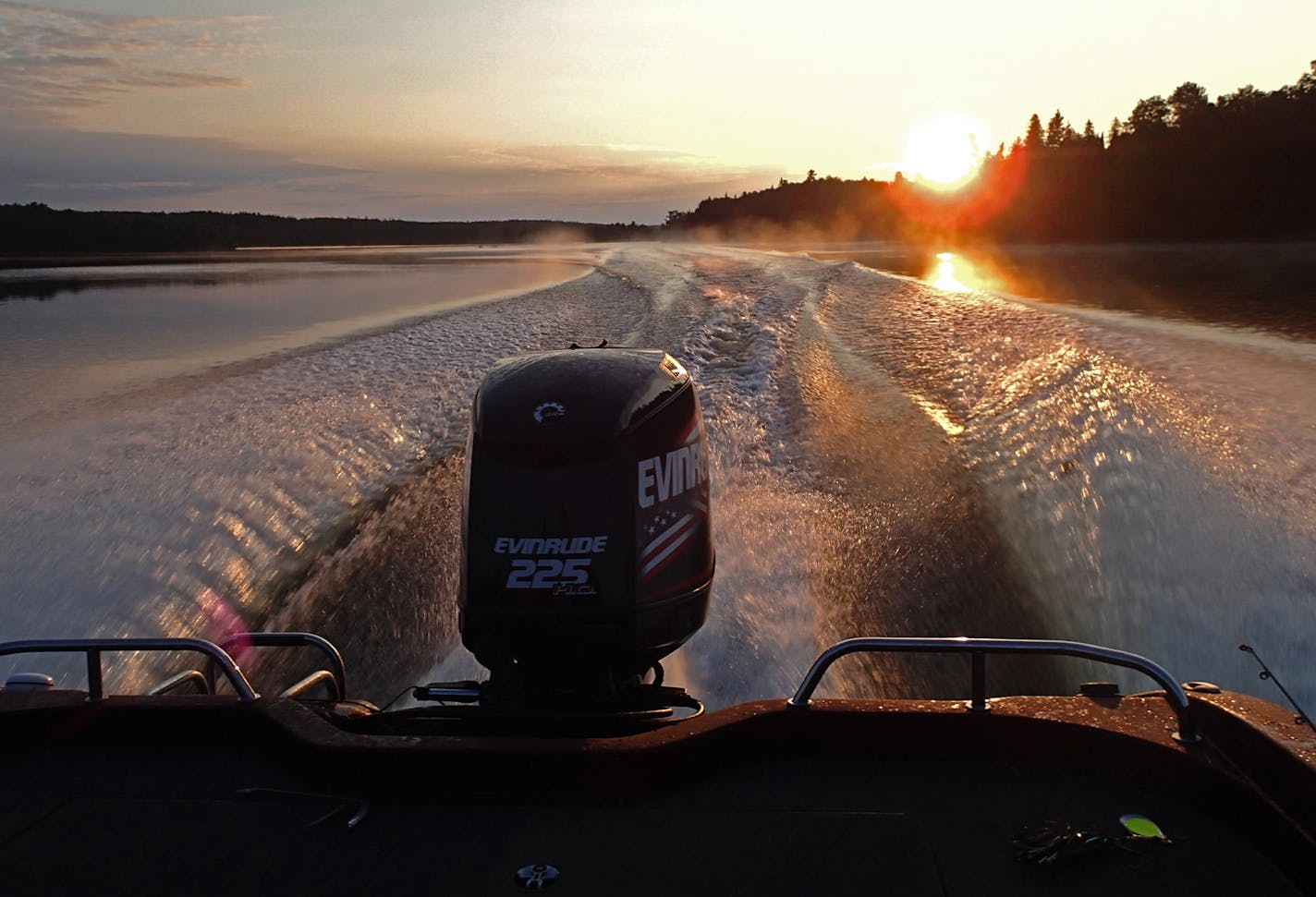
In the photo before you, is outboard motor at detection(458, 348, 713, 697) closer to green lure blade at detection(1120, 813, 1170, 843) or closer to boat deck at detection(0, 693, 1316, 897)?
boat deck at detection(0, 693, 1316, 897)

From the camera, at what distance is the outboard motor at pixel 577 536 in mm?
2676

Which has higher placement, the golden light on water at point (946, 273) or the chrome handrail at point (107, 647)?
the golden light on water at point (946, 273)

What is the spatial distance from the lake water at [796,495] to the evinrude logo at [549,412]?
1.21 m

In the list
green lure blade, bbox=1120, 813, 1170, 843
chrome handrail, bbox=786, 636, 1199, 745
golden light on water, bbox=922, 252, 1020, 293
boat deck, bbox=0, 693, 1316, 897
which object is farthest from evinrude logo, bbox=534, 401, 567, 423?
golden light on water, bbox=922, 252, 1020, 293

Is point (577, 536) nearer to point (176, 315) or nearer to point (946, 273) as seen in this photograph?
point (176, 315)

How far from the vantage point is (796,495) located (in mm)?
5172

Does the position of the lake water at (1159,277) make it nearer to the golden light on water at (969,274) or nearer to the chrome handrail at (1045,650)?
the golden light on water at (969,274)

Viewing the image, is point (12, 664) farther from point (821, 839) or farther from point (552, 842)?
point (821, 839)

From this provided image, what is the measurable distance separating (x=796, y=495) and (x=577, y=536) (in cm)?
263

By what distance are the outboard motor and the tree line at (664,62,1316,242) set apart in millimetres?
39590

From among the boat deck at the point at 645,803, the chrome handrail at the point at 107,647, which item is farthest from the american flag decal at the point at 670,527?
the chrome handrail at the point at 107,647

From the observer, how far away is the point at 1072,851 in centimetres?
179

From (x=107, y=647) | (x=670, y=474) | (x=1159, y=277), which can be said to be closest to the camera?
(x=107, y=647)

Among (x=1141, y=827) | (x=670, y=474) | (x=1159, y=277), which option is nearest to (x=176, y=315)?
(x=670, y=474)
